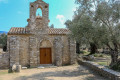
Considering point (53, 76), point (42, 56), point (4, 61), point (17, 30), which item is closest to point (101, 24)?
point (53, 76)

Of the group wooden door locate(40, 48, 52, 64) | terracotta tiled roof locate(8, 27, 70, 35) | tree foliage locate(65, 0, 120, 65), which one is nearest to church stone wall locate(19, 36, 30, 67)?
terracotta tiled roof locate(8, 27, 70, 35)

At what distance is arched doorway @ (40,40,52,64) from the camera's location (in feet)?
42.7

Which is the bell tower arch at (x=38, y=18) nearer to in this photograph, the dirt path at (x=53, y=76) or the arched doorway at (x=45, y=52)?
the arched doorway at (x=45, y=52)

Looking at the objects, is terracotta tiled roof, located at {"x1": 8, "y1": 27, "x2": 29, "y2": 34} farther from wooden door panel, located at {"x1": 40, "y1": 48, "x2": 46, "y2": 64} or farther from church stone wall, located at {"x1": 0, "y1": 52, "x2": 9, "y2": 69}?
wooden door panel, located at {"x1": 40, "y1": 48, "x2": 46, "y2": 64}

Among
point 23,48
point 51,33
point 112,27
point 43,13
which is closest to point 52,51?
point 51,33

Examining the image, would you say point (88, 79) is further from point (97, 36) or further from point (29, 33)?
point (29, 33)

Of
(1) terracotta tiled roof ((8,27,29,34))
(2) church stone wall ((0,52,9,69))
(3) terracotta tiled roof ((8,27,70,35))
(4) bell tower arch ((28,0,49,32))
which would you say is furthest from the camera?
(4) bell tower arch ((28,0,49,32))

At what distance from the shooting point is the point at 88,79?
24.1 ft

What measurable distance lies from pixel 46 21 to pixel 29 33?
243 cm

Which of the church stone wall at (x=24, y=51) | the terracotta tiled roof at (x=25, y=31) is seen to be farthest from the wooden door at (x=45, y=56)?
the terracotta tiled roof at (x=25, y=31)

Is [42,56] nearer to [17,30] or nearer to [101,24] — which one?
[17,30]

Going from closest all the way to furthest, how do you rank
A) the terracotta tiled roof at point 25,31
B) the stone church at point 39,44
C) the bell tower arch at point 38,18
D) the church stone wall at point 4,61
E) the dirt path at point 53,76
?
the dirt path at point 53,76, the church stone wall at point 4,61, the stone church at point 39,44, the terracotta tiled roof at point 25,31, the bell tower arch at point 38,18

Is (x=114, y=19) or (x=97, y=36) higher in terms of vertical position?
(x=114, y=19)

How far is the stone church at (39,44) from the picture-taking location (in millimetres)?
12039
